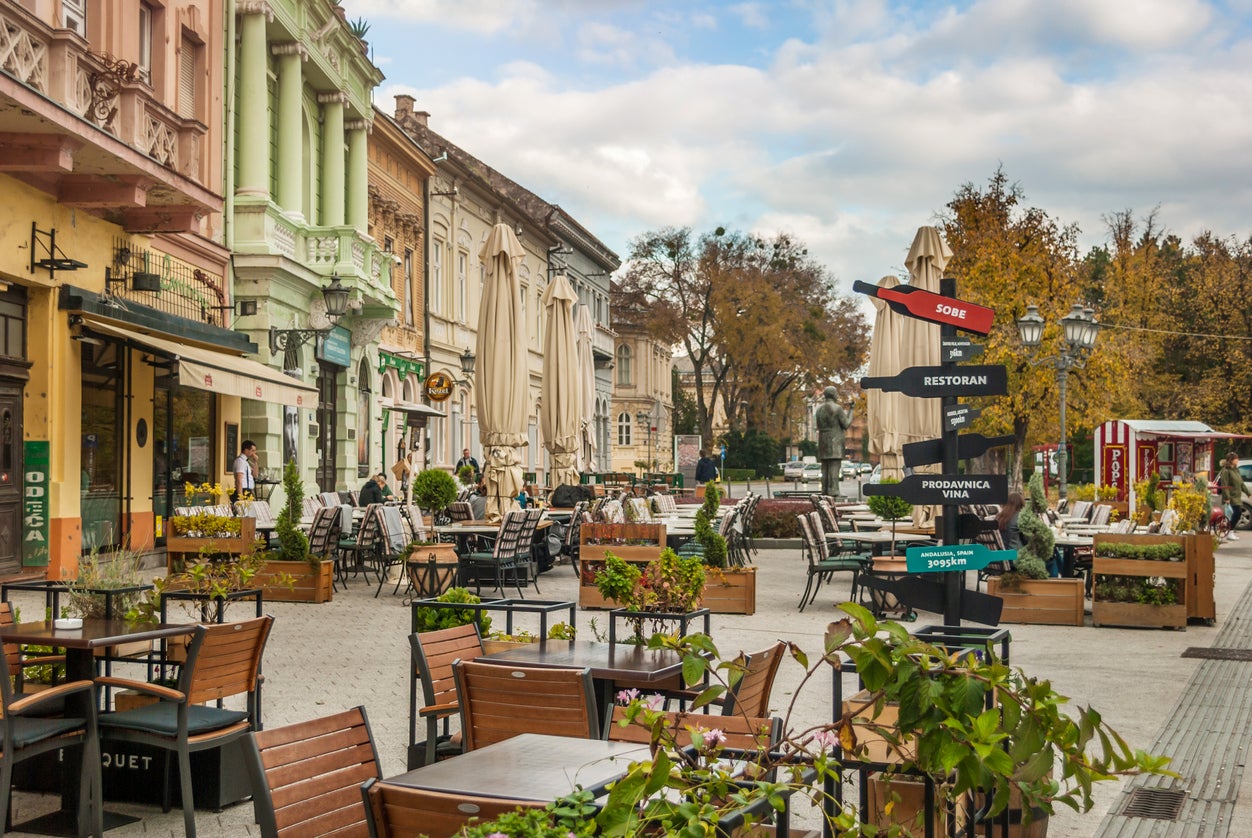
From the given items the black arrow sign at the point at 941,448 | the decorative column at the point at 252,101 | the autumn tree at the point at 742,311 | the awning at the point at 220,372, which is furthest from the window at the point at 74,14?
the autumn tree at the point at 742,311

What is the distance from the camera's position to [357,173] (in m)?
29.7

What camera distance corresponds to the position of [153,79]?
19.4 metres

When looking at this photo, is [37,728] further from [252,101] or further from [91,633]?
[252,101]

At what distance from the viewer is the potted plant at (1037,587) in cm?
1355

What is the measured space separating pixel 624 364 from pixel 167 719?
68.2m

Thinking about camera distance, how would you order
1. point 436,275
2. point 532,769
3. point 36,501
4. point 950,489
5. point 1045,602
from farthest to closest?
point 436,275 → point 36,501 → point 1045,602 → point 950,489 → point 532,769

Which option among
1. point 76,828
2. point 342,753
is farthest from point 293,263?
point 342,753

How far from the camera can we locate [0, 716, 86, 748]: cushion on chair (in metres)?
5.34

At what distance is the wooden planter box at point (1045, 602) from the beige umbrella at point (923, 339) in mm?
2647

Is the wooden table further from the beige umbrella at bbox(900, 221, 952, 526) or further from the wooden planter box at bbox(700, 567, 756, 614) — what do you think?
the beige umbrella at bbox(900, 221, 952, 526)

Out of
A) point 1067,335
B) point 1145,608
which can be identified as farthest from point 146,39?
point 1145,608

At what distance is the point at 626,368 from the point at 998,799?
70.9 metres

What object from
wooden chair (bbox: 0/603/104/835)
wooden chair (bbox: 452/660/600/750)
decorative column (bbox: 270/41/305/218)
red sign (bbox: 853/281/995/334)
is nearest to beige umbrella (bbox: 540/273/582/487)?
decorative column (bbox: 270/41/305/218)

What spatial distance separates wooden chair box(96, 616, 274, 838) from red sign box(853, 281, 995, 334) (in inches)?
143
